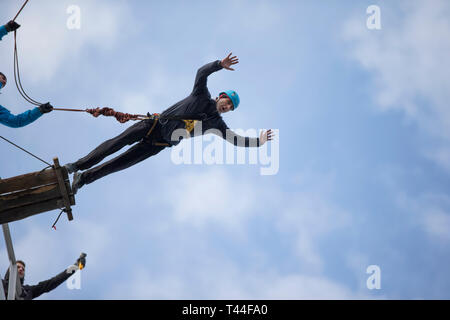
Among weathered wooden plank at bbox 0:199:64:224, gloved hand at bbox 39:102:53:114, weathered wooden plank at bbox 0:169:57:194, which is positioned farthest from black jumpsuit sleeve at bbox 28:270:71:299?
gloved hand at bbox 39:102:53:114

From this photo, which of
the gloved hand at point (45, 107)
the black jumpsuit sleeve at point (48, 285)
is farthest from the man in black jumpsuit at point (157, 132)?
the black jumpsuit sleeve at point (48, 285)

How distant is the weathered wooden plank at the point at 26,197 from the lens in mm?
7164

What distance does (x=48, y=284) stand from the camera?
31.2 feet

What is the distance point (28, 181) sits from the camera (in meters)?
7.15

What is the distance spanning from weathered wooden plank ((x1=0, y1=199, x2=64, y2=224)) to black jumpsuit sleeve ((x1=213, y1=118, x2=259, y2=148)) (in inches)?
110

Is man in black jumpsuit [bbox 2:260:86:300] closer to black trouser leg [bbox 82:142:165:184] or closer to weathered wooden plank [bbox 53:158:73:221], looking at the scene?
weathered wooden plank [bbox 53:158:73:221]

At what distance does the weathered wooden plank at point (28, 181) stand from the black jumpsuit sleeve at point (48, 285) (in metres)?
2.93

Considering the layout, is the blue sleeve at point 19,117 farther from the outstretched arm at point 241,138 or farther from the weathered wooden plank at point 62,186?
the outstretched arm at point 241,138

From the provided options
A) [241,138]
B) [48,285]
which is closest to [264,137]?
[241,138]
